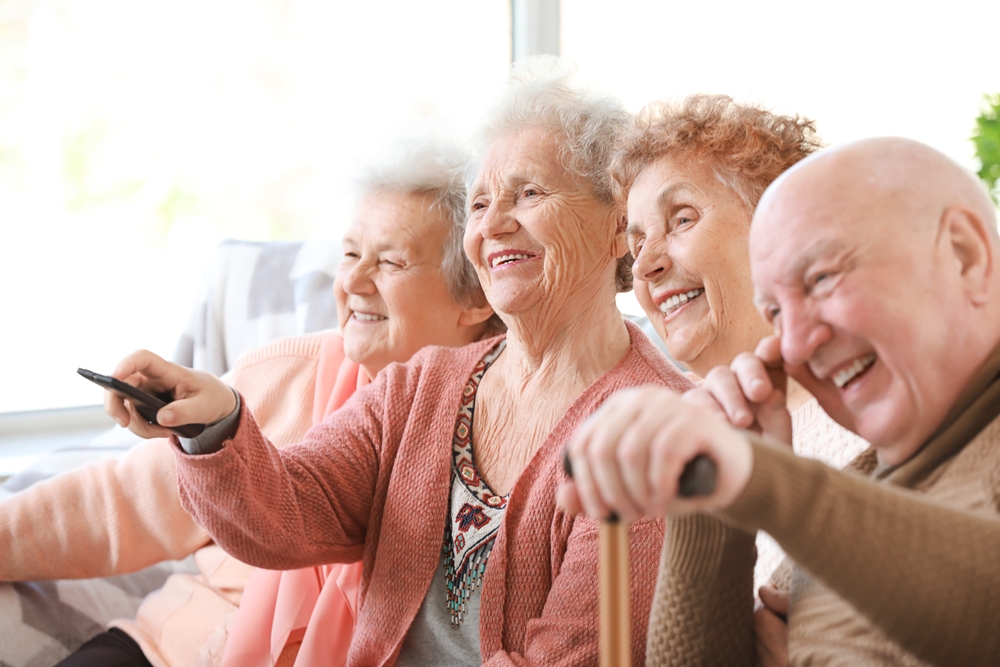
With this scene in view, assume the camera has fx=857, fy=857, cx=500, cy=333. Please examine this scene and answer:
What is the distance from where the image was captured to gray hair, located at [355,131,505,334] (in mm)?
1903

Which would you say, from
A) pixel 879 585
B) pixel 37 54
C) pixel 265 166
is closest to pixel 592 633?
pixel 879 585

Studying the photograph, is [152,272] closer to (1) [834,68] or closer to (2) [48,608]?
(2) [48,608]

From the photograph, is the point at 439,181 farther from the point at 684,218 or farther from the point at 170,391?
the point at 170,391

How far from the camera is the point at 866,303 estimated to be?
2.51 feet

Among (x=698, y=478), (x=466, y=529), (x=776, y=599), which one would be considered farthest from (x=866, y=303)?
(x=466, y=529)

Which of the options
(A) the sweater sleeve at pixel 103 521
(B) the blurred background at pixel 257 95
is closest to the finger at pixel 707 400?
(A) the sweater sleeve at pixel 103 521

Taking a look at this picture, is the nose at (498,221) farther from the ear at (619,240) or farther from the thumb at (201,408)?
the thumb at (201,408)

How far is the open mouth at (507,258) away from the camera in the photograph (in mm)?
1546

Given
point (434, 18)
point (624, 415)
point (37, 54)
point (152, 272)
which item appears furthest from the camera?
point (434, 18)

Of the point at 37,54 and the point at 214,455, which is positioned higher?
the point at 37,54

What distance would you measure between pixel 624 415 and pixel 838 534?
22 centimetres

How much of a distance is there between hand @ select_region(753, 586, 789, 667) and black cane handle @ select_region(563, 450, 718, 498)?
39 centimetres

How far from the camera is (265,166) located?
3053 millimetres

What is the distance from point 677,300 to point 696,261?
89 millimetres
